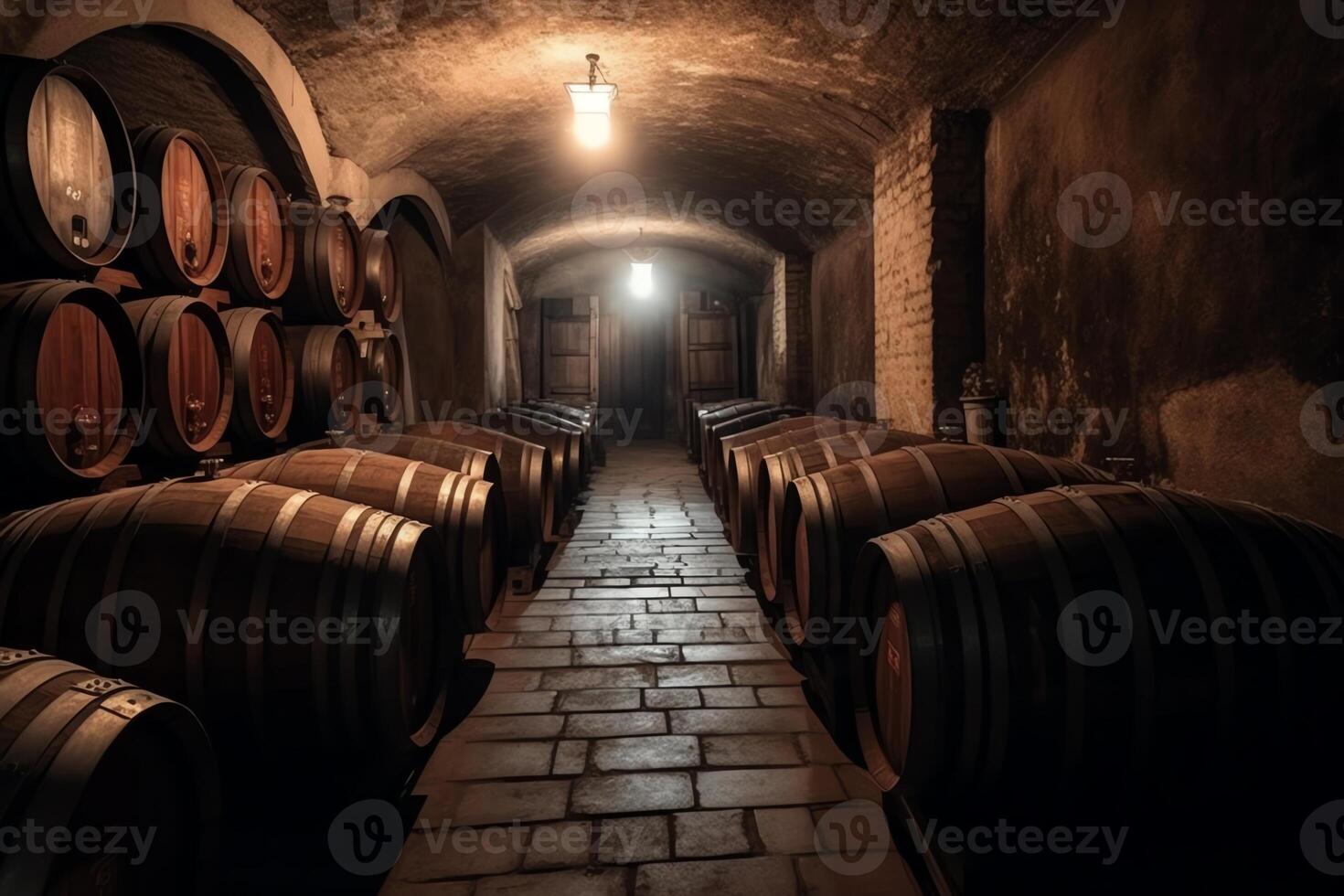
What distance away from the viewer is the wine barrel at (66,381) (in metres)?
2.61

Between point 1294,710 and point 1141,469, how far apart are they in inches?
82.4

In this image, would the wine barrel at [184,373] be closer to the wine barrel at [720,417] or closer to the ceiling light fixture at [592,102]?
the ceiling light fixture at [592,102]

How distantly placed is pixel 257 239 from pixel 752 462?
3.16 meters

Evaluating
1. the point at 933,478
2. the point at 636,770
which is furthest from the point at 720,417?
the point at 636,770

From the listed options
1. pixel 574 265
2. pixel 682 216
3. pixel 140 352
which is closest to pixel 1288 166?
pixel 140 352

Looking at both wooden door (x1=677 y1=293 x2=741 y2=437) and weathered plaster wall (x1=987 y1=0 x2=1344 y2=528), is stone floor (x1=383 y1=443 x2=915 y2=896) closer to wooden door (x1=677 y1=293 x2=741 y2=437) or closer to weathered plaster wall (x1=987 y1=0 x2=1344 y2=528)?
weathered plaster wall (x1=987 y1=0 x2=1344 y2=528)

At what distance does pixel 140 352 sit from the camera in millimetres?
3305

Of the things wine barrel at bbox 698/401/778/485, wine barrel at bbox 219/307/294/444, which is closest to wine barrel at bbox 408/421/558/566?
wine barrel at bbox 219/307/294/444

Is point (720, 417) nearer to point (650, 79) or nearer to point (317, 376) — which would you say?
point (650, 79)

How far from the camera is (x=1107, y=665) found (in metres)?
1.99

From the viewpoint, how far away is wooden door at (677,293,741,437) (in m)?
15.8

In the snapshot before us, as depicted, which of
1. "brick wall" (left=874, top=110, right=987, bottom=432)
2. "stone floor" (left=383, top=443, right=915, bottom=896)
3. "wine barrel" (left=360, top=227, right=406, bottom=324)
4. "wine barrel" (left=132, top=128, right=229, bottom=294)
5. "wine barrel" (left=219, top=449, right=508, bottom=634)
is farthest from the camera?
"wine barrel" (left=360, top=227, right=406, bottom=324)

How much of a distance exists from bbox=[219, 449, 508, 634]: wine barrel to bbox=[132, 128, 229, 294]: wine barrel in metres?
1.02

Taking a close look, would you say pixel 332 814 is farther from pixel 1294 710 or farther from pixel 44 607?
pixel 1294 710
